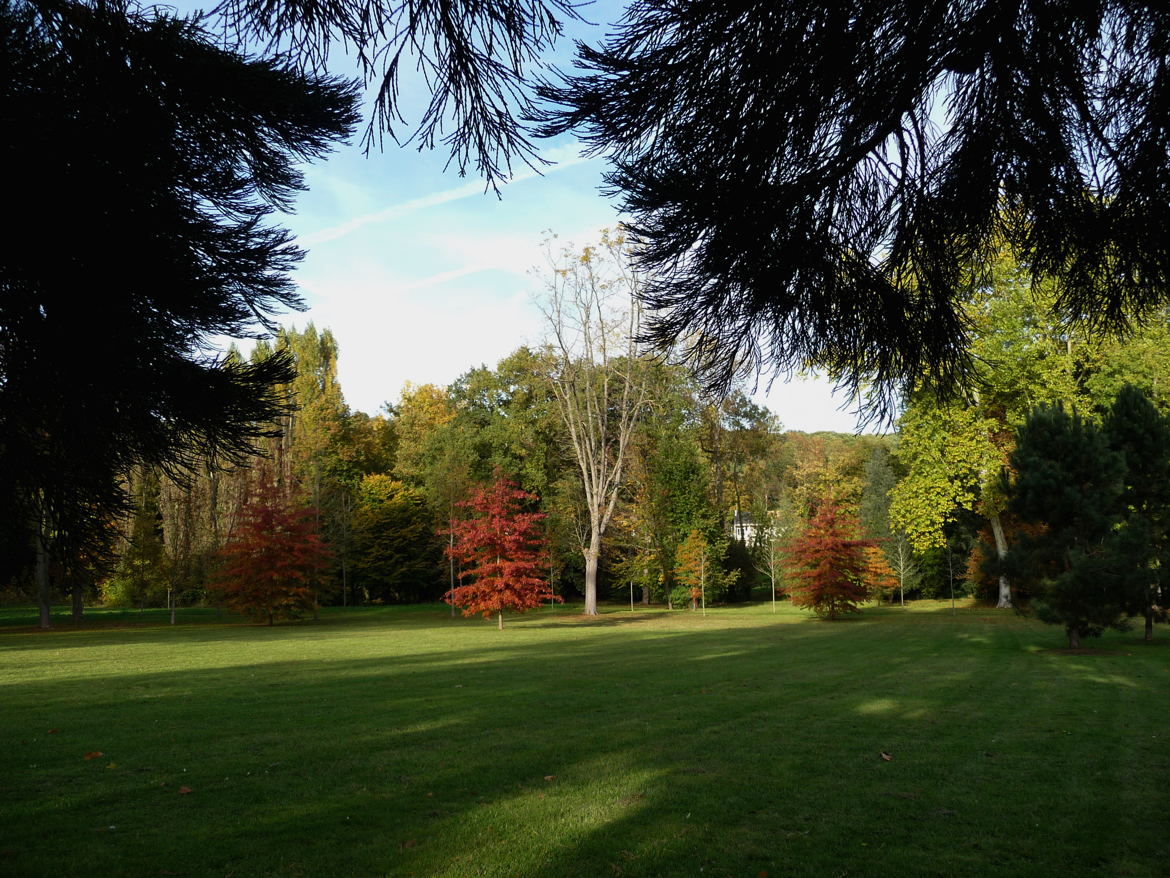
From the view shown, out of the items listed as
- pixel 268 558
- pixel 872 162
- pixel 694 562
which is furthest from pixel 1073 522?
pixel 268 558

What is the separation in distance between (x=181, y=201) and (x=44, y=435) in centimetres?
168

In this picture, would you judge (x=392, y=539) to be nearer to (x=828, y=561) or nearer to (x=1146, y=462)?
(x=828, y=561)

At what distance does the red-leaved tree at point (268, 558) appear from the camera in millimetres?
27703

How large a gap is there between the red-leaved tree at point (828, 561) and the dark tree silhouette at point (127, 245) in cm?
2336

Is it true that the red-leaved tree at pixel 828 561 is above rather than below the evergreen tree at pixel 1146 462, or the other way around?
below

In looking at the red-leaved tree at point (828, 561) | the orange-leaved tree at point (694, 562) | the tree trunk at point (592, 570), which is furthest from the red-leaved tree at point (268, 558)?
the red-leaved tree at point (828, 561)

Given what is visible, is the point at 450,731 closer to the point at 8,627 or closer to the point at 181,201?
the point at 181,201

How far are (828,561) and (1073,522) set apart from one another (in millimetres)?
10525

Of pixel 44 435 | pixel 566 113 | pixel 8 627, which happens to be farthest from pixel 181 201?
pixel 8 627

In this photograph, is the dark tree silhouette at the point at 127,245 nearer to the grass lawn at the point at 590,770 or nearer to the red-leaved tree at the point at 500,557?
the grass lawn at the point at 590,770

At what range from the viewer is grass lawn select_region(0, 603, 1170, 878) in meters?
4.61

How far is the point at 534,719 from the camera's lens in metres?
8.78

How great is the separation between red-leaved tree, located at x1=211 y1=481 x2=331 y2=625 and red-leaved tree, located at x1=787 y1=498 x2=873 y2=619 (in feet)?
55.6

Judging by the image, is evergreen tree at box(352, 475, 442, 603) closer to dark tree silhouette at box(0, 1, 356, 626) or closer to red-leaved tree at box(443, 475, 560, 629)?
red-leaved tree at box(443, 475, 560, 629)
